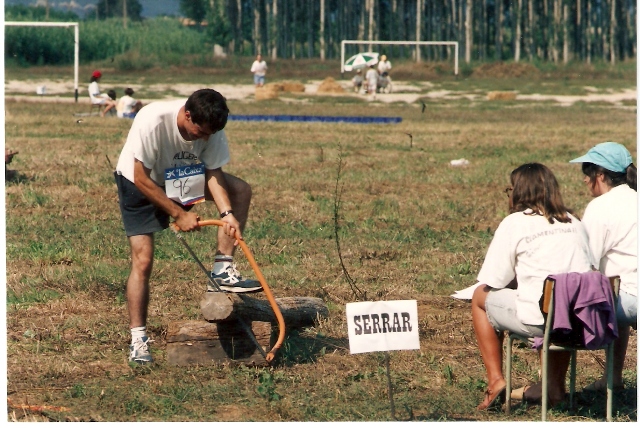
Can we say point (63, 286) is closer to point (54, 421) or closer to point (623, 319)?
point (54, 421)

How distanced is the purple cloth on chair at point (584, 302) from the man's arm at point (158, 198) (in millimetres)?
2091

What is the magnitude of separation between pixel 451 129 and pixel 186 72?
106 ft

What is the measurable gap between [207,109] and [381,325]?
1.69 meters

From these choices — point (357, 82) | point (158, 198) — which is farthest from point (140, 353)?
point (357, 82)

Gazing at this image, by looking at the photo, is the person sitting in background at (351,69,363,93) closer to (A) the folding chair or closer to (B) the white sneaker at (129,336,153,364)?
(B) the white sneaker at (129,336,153,364)

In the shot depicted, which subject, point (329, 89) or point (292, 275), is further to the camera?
point (329, 89)

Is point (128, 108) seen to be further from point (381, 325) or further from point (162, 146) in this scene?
point (381, 325)

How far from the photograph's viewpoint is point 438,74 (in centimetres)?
5431

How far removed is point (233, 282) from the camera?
240 inches

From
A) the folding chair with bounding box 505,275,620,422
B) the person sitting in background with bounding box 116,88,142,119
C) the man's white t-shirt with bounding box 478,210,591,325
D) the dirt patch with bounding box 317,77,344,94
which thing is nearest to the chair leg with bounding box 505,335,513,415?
the folding chair with bounding box 505,275,620,422

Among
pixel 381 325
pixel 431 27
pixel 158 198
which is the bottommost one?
pixel 381 325

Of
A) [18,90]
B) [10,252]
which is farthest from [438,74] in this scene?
[10,252]

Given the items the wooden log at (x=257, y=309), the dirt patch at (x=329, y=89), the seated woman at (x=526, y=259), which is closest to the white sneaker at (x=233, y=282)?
the wooden log at (x=257, y=309)

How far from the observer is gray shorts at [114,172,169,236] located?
5.90 metres
